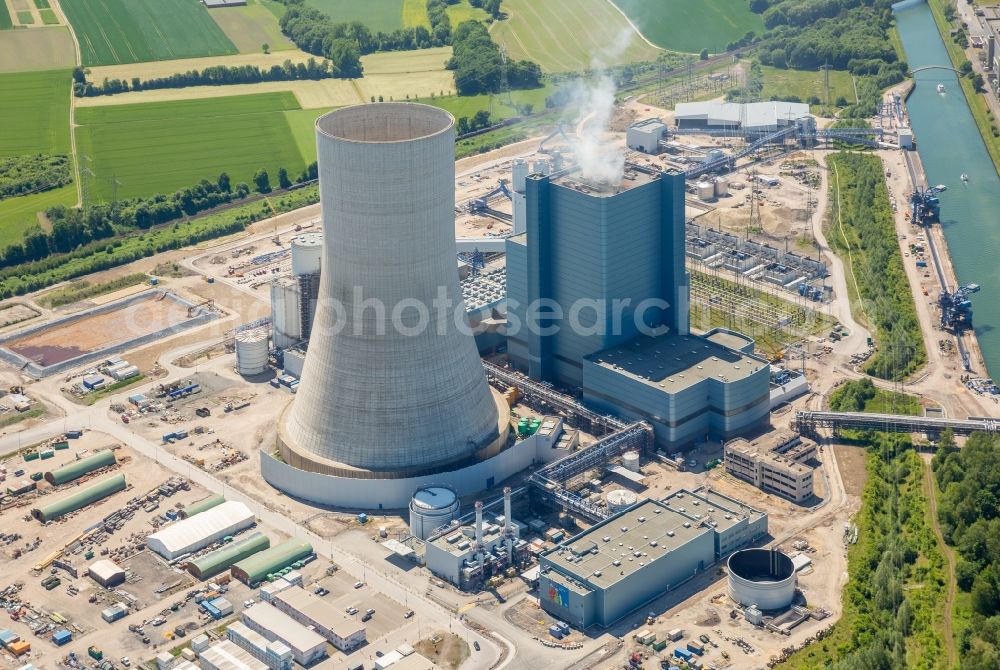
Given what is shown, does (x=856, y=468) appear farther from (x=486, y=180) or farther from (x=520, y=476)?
(x=486, y=180)

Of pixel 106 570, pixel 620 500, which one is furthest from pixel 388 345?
pixel 106 570

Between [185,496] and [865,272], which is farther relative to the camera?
[865,272]

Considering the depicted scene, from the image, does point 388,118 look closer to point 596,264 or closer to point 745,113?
point 596,264

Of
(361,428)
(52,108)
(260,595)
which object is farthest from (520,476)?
(52,108)

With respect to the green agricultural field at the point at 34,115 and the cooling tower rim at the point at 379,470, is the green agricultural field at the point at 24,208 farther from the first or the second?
the cooling tower rim at the point at 379,470

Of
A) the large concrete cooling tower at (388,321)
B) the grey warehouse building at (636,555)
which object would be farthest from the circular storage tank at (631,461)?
the large concrete cooling tower at (388,321)

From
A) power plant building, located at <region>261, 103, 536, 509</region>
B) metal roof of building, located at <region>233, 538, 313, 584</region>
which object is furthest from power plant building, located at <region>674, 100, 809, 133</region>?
metal roof of building, located at <region>233, 538, 313, 584</region>
